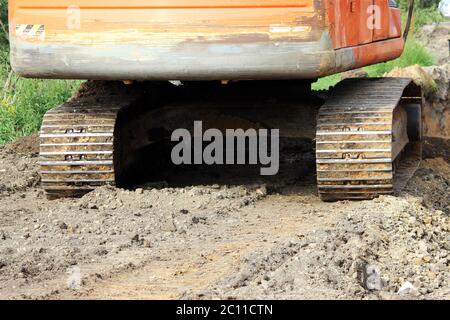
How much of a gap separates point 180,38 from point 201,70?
0.77 feet

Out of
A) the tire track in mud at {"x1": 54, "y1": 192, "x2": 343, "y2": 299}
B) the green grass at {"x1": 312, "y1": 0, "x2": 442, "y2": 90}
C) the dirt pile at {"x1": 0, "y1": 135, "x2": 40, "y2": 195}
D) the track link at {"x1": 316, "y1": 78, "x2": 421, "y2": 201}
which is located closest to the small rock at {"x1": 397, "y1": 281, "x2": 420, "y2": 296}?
the tire track in mud at {"x1": 54, "y1": 192, "x2": 343, "y2": 299}

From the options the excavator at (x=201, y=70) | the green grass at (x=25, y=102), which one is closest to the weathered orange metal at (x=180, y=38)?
the excavator at (x=201, y=70)

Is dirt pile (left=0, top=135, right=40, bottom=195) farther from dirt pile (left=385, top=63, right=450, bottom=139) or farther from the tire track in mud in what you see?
dirt pile (left=385, top=63, right=450, bottom=139)

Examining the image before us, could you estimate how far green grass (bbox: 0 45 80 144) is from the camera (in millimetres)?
10188

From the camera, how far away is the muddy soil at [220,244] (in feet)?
15.3

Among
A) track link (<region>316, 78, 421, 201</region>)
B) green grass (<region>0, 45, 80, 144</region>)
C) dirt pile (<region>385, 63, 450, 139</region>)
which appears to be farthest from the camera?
dirt pile (<region>385, 63, 450, 139</region>)

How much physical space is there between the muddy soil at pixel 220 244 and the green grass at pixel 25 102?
7.66ft

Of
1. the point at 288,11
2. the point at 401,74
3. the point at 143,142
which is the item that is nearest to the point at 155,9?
the point at 288,11

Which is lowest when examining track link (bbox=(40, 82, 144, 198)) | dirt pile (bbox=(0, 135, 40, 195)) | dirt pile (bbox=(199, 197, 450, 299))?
dirt pile (bbox=(0, 135, 40, 195))

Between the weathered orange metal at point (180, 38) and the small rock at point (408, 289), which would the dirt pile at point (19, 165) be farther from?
the small rock at point (408, 289)

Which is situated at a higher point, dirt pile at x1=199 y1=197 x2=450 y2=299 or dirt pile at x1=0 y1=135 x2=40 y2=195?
dirt pile at x1=199 y1=197 x2=450 y2=299

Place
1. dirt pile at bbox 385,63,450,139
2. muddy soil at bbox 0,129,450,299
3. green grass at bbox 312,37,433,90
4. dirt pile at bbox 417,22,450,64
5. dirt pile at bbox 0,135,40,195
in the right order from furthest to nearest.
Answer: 1. dirt pile at bbox 417,22,450,64
2. green grass at bbox 312,37,433,90
3. dirt pile at bbox 385,63,450,139
4. dirt pile at bbox 0,135,40,195
5. muddy soil at bbox 0,129,450,299
